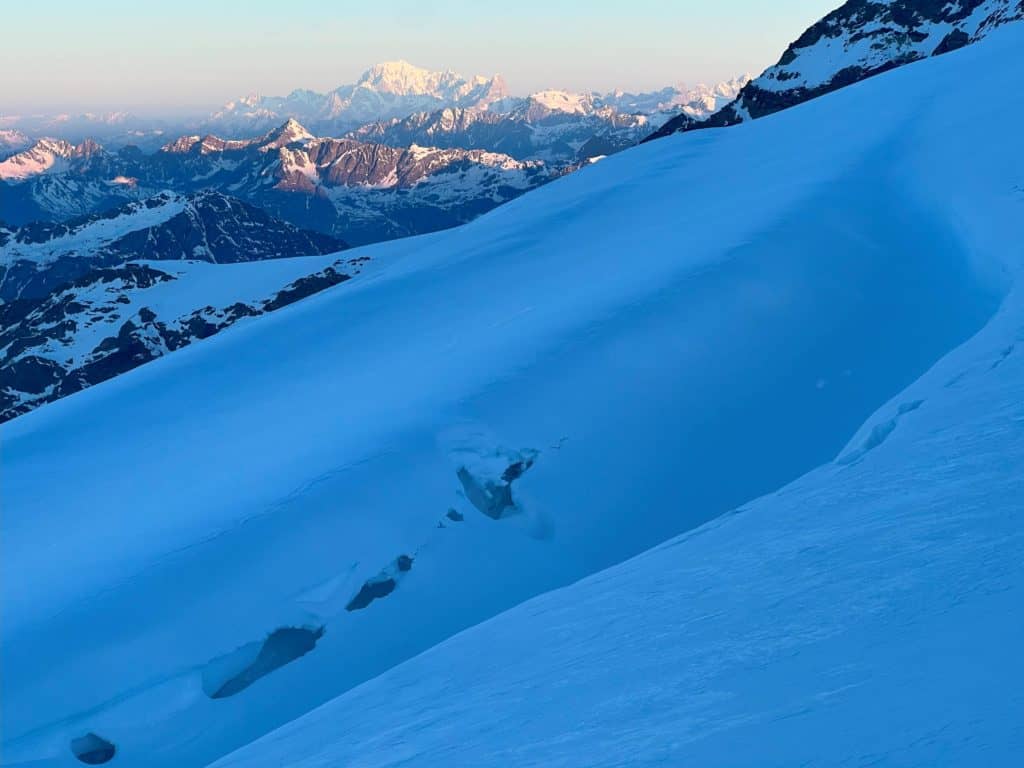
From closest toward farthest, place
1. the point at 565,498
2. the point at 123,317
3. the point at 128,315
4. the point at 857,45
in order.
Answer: the point at 565,498 → the point at 857,45 → the point at 123,317 → the point at 128,315

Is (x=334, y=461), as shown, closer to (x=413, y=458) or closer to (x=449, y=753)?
(x=413, y=458)

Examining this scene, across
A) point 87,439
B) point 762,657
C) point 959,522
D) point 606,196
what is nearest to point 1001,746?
point 762,657

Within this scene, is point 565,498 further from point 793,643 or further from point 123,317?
point 123,317

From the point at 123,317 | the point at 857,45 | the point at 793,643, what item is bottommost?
the point at 123,317

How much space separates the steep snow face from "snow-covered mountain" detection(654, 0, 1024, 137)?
417 ft

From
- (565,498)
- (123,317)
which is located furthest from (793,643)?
(123,317)

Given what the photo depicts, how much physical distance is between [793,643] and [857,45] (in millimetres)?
149099

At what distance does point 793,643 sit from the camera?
4.84 m

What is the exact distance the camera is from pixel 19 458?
1515 cm

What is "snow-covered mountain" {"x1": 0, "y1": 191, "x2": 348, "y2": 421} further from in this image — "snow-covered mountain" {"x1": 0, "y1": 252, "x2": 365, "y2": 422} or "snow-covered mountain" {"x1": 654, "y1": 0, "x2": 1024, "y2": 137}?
"snow-covered mountain" {"x1": 654, "y1": 0, "x2": 1024, "y2": 137}

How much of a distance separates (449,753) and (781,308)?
37.3ft

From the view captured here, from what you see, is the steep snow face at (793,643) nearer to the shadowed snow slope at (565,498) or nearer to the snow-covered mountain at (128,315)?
the shadowed snow slope at (565,498)

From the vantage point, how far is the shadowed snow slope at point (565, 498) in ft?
16.8

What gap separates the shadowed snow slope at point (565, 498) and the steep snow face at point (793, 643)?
33mm
